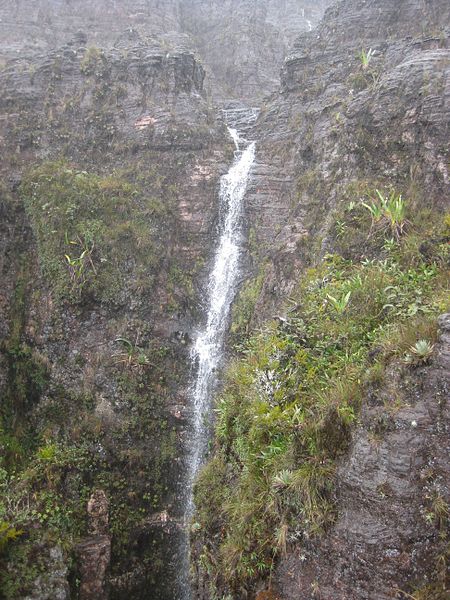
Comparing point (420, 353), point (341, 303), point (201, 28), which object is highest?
point (201, 28)

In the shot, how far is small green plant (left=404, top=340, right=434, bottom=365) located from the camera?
18.1 feet

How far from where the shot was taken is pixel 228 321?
14.4 metres

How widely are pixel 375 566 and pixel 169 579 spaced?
7901mm

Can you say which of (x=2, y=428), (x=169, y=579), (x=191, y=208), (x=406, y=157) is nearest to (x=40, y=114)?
(x=191, y=208)

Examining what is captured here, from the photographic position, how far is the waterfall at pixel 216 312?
12.5 m

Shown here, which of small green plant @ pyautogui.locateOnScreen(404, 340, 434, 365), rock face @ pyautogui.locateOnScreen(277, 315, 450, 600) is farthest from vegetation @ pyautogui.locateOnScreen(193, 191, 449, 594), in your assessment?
rock face @ pyautogui.locateOnScreen(277, 315, 450, 600)

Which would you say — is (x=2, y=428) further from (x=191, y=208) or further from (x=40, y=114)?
(x=40, y=114)

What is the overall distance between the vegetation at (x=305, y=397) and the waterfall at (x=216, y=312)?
11.9 ft

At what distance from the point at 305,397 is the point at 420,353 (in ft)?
6.32

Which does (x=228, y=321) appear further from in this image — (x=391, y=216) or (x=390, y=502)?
(x=390, y=502)

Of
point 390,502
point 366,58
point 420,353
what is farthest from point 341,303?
point 366,58

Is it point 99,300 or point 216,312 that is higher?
point 99,300

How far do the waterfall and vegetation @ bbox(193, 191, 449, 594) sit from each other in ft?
11.9

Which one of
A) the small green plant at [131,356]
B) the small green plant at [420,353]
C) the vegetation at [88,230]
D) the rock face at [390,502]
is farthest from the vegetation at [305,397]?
the vegetation at [88,230]
